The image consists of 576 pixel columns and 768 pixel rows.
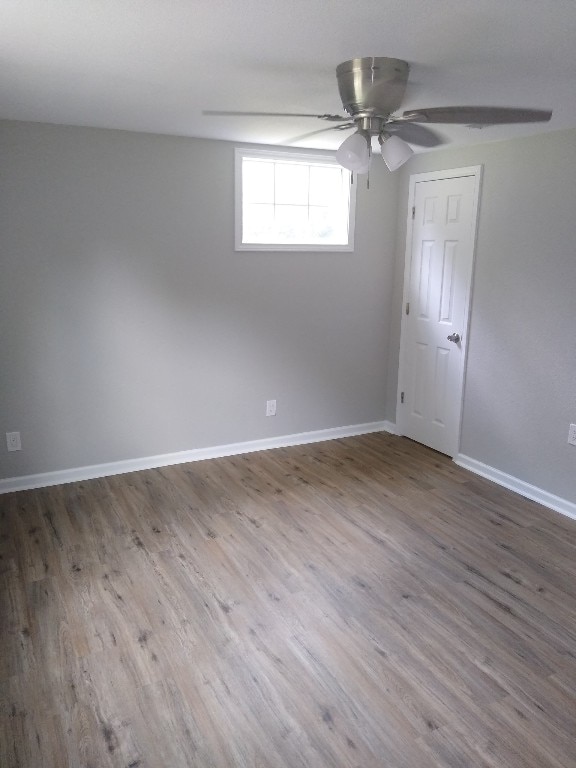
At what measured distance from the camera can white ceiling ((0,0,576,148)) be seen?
5.73 feet

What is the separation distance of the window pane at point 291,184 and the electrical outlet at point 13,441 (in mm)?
2450

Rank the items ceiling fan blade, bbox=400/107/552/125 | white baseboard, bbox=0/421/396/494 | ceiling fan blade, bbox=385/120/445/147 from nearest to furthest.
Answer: ceiling fan blade, bbox=400/107/552/125, ceiling fan blade, bbox=385/120/445/147, white baseboard, bbox=0/421/396/494

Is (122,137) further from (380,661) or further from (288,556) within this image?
(380,661)

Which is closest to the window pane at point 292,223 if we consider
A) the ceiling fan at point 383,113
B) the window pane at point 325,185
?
the window pane at point 325,185

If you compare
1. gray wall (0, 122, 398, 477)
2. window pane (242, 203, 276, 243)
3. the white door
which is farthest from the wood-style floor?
window pane (242, 203, 276, 243)

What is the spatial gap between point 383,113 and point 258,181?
2105mm

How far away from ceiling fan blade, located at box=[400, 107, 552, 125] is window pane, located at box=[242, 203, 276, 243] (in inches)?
86.0

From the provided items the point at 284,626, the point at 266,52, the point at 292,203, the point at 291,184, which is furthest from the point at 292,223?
the point at 284,626

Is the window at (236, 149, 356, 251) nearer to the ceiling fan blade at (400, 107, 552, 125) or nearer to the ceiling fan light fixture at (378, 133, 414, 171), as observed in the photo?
the ceiling fan light fixture at (378, 133, 414, 171)

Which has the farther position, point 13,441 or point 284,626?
point 13,441

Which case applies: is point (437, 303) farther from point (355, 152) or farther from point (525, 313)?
point (355, 152)

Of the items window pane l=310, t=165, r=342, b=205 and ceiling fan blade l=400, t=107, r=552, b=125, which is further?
window pane l=310, t=165, r=342, b=205

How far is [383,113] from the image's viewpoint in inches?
91.7

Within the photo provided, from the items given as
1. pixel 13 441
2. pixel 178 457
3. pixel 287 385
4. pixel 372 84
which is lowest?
pixel 178 457
